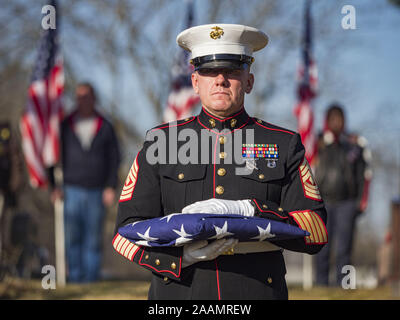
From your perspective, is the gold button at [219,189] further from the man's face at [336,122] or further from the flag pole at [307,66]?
the flag pole at [307,66]

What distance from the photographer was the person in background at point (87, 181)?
7.95m

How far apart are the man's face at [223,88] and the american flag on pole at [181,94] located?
22.3 feet

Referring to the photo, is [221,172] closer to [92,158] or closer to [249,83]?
[249,83]

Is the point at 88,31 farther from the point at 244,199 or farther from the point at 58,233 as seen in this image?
the point at 244,199

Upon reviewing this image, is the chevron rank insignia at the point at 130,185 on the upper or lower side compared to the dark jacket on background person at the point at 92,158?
lower

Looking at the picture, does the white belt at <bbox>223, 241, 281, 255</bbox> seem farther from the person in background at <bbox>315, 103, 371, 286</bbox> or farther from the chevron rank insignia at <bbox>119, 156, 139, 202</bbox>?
the person in background at <bbox>315, 103, 371, 286</bbox>

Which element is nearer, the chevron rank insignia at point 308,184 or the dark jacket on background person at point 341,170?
the chevron rank insignia at point 308,184

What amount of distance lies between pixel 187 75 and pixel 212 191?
7.14 m

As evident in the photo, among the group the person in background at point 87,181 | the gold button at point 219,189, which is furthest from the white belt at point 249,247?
the person in background at point 87,181

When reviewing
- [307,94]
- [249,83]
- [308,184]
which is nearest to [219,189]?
[308,184]

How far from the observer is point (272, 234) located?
260 centimetres

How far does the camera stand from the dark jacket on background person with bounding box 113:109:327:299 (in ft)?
9.05

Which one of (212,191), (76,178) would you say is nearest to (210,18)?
(76,178)

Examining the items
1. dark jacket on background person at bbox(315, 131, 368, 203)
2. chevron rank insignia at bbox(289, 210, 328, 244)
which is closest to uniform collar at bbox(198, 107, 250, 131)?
chevron rank insignia at bbox(289, 210, 328, 244)
